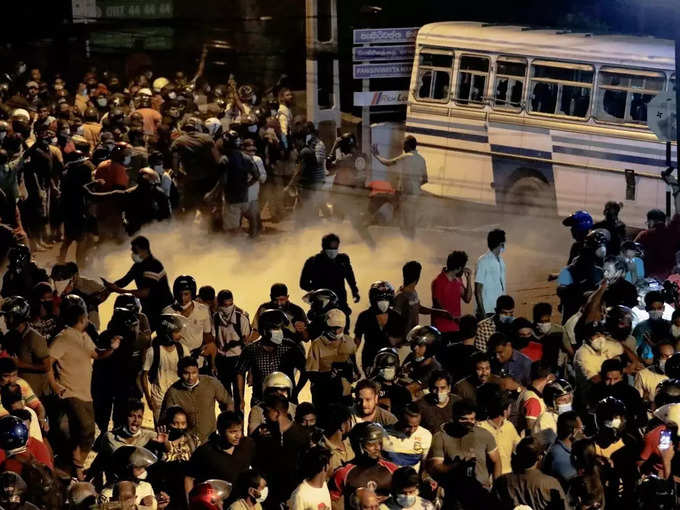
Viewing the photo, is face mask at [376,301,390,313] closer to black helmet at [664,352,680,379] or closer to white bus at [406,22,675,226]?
black helmet at [664,352,680,379]

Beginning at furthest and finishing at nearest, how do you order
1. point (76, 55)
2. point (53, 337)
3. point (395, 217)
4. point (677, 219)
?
point (76, 55) → point (395, 217) → point (677, 219) → point (53, 337)

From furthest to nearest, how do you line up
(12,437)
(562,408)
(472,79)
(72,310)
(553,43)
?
1. (472,79)
2. (553,43)
3. (72,310)
4. (562,408)
5. (12,437)

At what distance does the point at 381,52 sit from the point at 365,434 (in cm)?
1364

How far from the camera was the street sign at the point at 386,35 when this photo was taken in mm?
22547

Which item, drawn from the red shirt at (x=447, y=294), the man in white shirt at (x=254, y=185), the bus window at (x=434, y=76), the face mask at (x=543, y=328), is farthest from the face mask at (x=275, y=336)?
the bus window at (x=434, y=76)

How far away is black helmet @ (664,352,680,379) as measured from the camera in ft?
36.6

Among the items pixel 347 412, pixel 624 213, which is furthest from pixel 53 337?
pixel 624 213

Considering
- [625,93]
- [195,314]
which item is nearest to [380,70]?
[625,93]

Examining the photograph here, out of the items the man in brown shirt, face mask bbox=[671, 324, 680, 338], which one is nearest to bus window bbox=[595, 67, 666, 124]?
face mask bbox=[671, 324, 680, 338]

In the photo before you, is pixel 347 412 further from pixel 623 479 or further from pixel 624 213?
pixel 624 213

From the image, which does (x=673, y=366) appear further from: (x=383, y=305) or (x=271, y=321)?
(x=271, y=321)

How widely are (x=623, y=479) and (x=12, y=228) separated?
890 cm

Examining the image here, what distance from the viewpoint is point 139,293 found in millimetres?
13461

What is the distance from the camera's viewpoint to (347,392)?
11.3m
